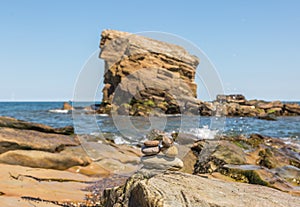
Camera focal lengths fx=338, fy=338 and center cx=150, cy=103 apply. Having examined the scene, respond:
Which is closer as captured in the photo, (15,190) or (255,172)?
(15,190)

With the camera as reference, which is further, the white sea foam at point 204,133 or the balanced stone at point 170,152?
the white sea foam at point 204,133

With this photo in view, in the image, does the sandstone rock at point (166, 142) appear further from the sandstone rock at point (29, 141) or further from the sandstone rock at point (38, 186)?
the sandstone rock at point (29, 141)

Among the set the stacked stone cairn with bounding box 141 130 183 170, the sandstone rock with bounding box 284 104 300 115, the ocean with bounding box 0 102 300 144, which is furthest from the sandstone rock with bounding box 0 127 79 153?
the sandstone rock with bounding box 284 104 300 115

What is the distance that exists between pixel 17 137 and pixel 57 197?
13.1 feet

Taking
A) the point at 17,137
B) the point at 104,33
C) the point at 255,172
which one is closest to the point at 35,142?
the point at 17,137

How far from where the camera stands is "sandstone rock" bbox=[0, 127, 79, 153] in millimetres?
9461

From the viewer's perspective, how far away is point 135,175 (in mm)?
4691

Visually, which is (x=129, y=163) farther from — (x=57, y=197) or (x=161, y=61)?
(x=161, y=61)

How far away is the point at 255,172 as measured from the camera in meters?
7.57

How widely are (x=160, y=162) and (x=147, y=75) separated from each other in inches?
1696

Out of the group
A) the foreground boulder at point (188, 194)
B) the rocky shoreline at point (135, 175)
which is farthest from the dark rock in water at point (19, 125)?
the foreground boulder at point (188, 194)

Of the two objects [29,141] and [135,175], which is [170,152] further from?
[29,141]

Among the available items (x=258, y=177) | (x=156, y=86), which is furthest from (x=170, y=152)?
(x=156, y=86)

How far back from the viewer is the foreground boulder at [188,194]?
3.61 m
